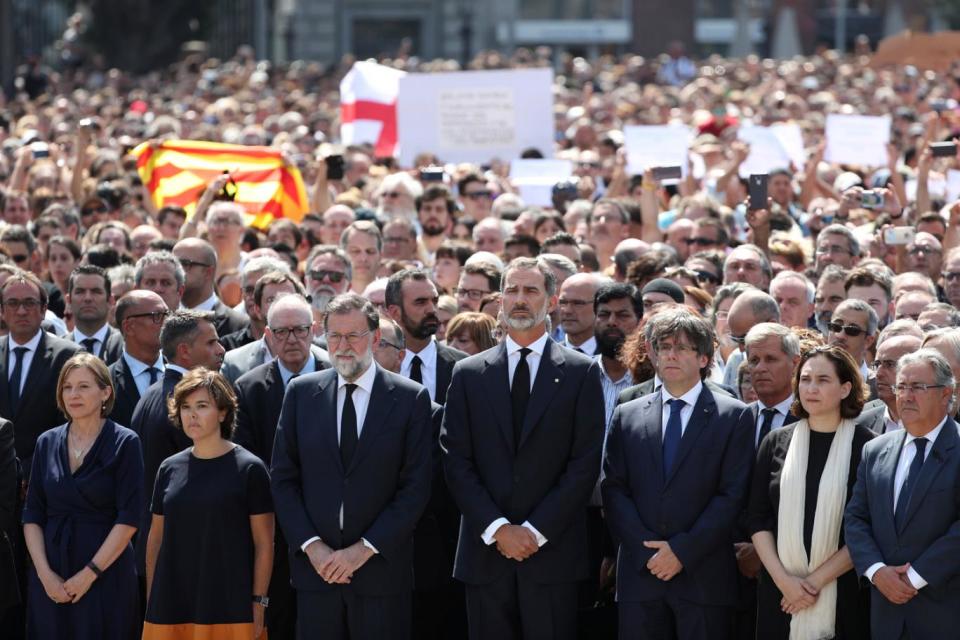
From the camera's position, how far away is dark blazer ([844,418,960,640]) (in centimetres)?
813

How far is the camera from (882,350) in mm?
9156

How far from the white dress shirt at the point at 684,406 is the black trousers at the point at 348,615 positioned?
1437 millimetres

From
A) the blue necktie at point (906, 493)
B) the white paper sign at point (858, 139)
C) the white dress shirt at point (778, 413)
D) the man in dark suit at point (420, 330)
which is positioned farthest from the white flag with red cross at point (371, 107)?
the blue necktie at point (906, 493)

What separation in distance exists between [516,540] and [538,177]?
947 centimetres

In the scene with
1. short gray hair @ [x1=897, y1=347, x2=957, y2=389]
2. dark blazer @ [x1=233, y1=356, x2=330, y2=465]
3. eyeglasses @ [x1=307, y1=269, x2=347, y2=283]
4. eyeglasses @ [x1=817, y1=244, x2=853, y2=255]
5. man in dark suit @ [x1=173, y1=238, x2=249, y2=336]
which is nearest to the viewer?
short gray hair @ [x1=897, y1=347, x2=957, y2=389]

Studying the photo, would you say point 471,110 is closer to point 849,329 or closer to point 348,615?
point 849,329

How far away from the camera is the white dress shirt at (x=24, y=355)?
10312 millimetres

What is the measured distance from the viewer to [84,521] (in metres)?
9.19

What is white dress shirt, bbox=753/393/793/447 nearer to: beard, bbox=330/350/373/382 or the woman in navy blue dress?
beard, bbox=330/350/373/382

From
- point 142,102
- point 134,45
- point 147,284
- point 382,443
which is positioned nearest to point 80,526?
point 382,443

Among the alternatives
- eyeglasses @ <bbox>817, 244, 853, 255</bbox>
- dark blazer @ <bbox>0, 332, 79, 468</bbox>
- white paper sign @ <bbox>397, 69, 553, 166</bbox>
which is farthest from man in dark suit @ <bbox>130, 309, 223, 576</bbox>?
white paper sign @ <bbox>397, 69, 553, 166</bbox>

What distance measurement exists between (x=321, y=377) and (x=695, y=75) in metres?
30.5

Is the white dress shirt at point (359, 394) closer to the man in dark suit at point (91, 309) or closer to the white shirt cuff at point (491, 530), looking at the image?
the white shirt cuff at point (491, 530)

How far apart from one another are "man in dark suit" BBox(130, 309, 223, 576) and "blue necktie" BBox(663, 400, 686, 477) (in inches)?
91.5
